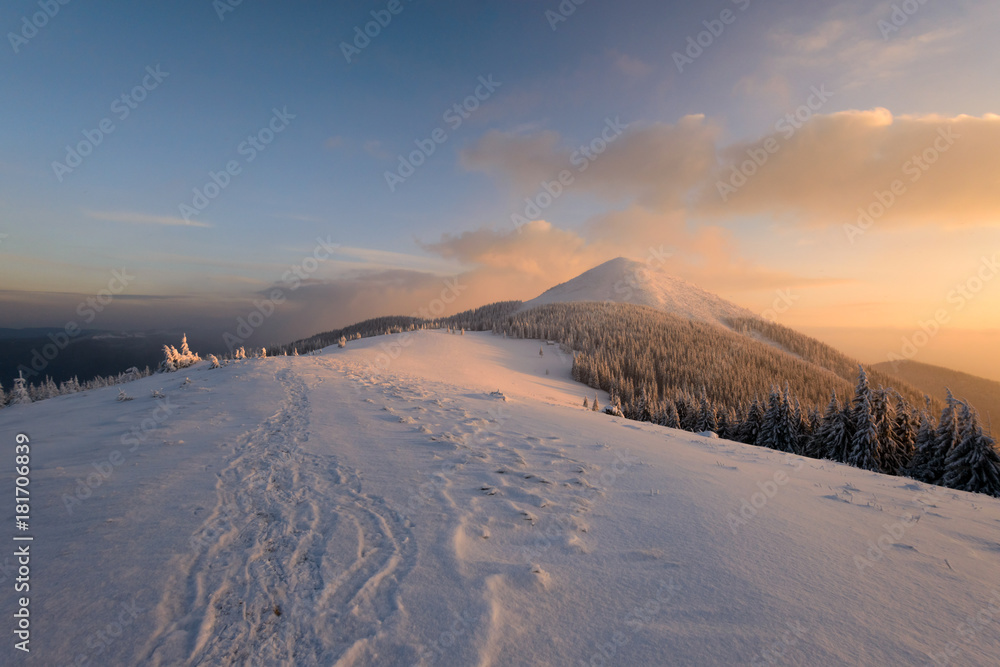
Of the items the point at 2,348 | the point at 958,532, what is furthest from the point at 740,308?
the point at 2,348

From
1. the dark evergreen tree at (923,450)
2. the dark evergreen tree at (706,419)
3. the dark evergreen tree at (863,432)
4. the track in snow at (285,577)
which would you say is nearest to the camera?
the track in snow at (285,577)

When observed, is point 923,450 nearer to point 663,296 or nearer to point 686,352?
point 686,352

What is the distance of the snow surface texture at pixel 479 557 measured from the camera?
3.60m

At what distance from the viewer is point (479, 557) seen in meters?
5.05

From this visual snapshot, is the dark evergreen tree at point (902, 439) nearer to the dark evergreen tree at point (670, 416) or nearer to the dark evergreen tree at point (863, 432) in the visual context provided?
the dark evergreen tree at point (863, 432)

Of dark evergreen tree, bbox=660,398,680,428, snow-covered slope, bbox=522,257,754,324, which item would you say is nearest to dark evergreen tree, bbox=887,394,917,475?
dark evergreen tree, bbox=660,398,680,428

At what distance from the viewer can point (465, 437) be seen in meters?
10.9

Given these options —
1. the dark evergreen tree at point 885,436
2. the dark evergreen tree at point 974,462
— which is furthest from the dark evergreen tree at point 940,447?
the dark evergreen tree at point 885,436

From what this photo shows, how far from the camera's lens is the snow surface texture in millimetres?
3596

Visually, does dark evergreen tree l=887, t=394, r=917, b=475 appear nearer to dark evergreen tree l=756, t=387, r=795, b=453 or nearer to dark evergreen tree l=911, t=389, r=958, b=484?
dark evergreen tree l=911, t=389, r=958, b=484

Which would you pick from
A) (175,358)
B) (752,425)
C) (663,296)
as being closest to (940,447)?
(752,425)

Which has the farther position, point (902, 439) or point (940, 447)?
point (902, 439)

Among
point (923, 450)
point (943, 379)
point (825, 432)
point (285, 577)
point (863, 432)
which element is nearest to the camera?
point (285, 577)

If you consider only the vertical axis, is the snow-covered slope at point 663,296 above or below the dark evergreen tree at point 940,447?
above
